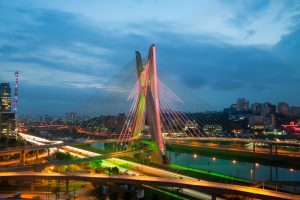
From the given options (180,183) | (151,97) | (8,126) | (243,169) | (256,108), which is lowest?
(243,169)

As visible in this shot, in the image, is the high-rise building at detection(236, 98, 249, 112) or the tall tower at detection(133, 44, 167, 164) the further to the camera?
the high-rise building at detection(236, 98, 249, 112)

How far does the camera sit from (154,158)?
1914 cm

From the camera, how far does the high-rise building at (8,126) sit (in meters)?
45.0

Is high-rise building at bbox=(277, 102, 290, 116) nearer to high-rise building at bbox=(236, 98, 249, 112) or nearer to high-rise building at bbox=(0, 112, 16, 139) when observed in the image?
high-rise building at bbox=(236, 98, 249, 112)

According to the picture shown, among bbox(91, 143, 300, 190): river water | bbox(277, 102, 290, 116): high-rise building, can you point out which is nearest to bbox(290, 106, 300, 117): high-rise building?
bbox(277, 102, 290, 116): high-rise building

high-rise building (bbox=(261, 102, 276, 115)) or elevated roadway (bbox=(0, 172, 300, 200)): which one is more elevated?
high-rise building (bbox=(261, 102, 276, 115))

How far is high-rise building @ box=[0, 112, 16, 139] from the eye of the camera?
45.0 m

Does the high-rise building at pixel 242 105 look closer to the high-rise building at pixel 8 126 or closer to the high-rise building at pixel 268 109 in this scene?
the high-rise building at pixel 268 109

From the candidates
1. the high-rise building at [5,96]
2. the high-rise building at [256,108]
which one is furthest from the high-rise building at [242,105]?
the high-rise building at [5,96]

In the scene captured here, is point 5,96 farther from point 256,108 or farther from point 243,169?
point 243,169

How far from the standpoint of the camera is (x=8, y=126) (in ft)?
153

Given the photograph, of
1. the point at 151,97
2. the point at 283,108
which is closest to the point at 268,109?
the point at 283,108

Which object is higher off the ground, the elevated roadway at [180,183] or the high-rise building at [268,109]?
the high-rise building at [268,109]

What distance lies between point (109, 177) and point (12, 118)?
136ft
